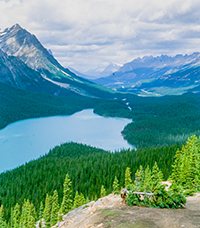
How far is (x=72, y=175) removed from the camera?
74688 millimetres

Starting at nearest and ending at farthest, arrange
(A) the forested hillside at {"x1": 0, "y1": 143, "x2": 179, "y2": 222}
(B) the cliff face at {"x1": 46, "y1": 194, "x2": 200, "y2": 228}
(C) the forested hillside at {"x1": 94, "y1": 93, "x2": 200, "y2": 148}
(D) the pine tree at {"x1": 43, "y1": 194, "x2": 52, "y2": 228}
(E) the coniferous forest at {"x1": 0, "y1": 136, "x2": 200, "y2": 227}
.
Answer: (B) the cliff face at {"x1": 46, "y1": 194, "x2": 200, "y2": 228}
(D) the pine tree at {"x1": 43, "y1": 194, "x2": 52, "y2": 228}
(E) the coniferous forest at {"x1": 0, "y1": 136, "x2": 200, "y2": 227}
(A) the forested hillside at {"x1": 0, "y1": 143, "x2": 179, "y2": 222}
(C) the forested hillside at {"x1": 94, "y1": 93, "x2": 200, "y2": 148}

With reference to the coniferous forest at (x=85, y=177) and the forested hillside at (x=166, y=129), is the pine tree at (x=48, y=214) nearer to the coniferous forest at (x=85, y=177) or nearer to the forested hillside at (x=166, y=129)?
the coniferous forest at (x=85, y=177)

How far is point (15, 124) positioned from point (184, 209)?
18002 cm

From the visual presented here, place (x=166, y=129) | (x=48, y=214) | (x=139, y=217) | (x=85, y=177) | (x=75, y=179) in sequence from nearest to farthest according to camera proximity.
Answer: (x=139, y=217)
(x=48, y=214)
(x=75, y=179)
(x=85, y=177)
(x=166, y=129)

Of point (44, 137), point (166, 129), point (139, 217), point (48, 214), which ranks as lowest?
point (48, 214)

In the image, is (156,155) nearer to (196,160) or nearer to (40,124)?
(196,160)

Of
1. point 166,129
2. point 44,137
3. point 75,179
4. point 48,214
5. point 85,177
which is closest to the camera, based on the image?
point 48,214

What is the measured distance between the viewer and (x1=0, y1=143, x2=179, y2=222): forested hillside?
207 ft

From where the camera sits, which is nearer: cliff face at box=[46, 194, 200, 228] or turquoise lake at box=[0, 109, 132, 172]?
cliff face at box=[46, 194, 200, 228]

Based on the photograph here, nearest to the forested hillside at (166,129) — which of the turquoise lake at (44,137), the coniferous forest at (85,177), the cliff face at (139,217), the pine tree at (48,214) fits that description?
the coniferous forest at (85,177)

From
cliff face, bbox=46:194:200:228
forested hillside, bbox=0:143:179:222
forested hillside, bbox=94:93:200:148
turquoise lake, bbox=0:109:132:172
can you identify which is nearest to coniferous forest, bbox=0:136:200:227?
forested hillside, bbox=0:143:179:222

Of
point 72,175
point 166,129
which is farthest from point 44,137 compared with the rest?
point 72,175

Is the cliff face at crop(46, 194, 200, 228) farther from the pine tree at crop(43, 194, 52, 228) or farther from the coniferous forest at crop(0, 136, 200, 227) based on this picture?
the pine tree at crop(43, 194, 52, 228)

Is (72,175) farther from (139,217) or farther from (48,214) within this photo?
(139,217)
